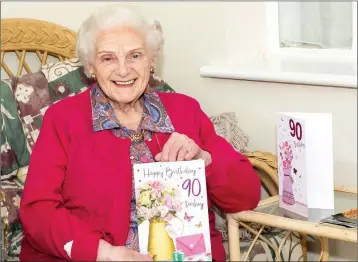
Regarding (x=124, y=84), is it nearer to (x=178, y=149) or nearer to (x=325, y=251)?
(x=178, y=149)

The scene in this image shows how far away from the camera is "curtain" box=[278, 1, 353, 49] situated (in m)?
2.51

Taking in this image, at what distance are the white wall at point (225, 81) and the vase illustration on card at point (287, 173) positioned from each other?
37cm

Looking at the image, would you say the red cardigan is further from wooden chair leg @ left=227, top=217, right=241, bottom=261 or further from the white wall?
the white wall

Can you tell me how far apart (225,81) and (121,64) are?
2.10ft

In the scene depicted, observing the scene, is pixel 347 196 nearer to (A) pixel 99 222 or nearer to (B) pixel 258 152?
(B) pixel 258 152

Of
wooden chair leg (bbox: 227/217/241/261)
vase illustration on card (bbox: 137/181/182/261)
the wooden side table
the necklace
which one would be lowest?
wooden chair leg (bbox: 227/217/241/261)

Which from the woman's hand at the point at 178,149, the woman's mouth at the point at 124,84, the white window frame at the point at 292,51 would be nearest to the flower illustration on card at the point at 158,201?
the woman's hand at the point at 178,149

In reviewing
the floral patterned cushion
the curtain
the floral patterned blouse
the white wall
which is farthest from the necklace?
the curtain

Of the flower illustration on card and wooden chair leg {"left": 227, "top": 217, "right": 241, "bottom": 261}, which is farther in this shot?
wooden chair leg {"left": 227, "top": 217, "right": 241, "bottom": 261}

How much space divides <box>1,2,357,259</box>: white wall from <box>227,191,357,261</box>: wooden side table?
0.92 feet

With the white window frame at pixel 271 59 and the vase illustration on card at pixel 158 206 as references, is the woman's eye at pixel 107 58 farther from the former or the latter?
the white window frame at pixel 271 59

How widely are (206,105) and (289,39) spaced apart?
413mm

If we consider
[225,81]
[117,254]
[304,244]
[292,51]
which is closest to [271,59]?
[292,51]

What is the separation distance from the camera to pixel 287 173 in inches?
78.1
